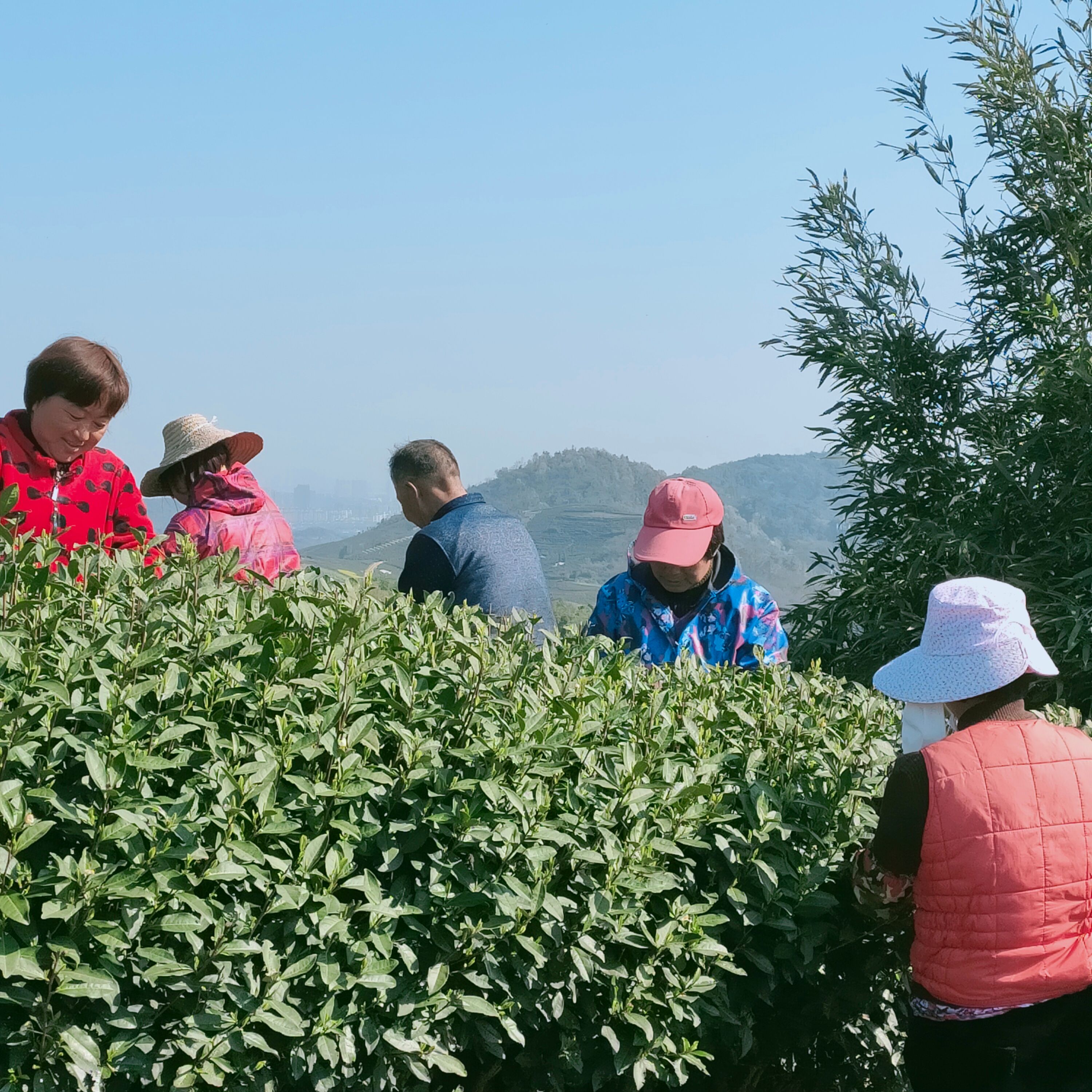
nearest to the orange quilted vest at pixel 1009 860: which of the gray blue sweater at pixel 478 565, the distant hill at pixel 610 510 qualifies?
the gray blue sweater at pixel 478 565

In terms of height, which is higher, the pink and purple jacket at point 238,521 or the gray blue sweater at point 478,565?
the pink and purple jacket at point 238,521

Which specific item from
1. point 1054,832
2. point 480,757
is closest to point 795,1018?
point 1054,832

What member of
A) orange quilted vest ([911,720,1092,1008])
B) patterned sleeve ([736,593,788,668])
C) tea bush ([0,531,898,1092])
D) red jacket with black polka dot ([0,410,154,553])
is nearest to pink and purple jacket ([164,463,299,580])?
red jacket with black polka dot ([0,410,154,553])

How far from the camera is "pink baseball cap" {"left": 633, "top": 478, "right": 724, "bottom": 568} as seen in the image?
13.9 feet

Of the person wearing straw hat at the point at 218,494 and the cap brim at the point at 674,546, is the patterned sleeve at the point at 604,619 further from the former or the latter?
the person wearing straw hat at the point at 218,494

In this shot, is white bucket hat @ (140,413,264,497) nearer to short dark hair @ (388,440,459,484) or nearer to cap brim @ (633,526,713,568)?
short dark hair @ (388,440,459,484)

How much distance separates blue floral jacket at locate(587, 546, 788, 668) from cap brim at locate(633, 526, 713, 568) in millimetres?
147

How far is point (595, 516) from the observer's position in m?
63.6

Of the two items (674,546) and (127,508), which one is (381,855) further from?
(674,546)

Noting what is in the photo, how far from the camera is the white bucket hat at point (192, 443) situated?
13.5 feet

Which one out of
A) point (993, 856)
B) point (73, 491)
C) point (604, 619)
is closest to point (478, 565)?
point (604, 619)

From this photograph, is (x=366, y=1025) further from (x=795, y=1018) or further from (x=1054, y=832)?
(x=1054, y=832)

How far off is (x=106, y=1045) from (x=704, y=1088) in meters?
1.68

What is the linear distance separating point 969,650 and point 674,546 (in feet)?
5.74
